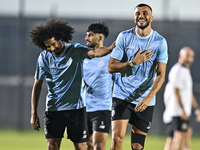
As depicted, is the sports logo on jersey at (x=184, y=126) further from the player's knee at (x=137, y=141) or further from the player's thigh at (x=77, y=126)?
the player's thigh at (x=77, y=126)

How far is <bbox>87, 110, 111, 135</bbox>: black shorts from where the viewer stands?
20.5ft

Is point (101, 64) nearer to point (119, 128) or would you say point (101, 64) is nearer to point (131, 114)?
point (131, 114)

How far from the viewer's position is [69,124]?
552 cm

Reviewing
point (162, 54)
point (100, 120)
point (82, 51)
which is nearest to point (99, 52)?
point (82, 51)

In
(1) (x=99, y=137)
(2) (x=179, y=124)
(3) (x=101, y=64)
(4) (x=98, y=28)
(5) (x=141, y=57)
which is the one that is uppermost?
(4) (x=98, y=28)

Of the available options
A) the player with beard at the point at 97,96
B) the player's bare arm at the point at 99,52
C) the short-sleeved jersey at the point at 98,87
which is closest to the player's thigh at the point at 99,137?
the player with beard at the point at 97,96

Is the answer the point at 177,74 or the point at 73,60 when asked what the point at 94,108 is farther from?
the point at 177,74

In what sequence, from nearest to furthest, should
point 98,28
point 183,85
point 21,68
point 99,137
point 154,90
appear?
point 183,85 < point 154,90 < point 99,137 < point 98,28 < point 21,68

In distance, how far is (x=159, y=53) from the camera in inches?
216

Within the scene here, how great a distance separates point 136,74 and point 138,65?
12 centimetres

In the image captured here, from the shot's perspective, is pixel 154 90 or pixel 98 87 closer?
pixel 154 90

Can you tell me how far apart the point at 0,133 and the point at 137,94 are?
7057 mm

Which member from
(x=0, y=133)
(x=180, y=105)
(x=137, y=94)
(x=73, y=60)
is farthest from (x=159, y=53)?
(x=0, y=133)

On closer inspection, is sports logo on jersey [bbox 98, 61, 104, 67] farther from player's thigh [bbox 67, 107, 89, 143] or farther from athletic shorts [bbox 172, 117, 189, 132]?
athletic shorts [bbox 172, 117, 189, 132]
